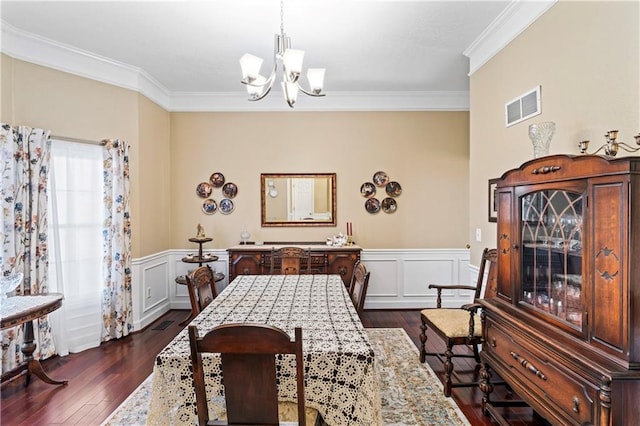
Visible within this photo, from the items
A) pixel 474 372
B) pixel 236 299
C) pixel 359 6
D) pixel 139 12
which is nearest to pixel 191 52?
pixel 139 12

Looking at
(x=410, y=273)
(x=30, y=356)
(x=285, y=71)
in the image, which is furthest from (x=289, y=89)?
(x=410, y=273)

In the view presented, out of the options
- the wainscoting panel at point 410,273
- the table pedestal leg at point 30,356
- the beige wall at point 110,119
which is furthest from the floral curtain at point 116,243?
the wainscoting panel at point 410,273

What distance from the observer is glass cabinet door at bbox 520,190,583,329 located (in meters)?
1.55

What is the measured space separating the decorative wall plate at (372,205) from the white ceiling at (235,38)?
5.10ft

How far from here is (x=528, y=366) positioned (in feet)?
5.83

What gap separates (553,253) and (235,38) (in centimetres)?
309

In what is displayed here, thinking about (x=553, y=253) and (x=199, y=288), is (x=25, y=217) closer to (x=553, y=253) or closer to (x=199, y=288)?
(x=199, y=288)

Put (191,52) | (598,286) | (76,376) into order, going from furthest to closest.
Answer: (191,52), (76,376), (598,286)

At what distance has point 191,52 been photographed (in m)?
3.48

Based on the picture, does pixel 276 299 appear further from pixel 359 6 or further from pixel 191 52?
pixel 191 52

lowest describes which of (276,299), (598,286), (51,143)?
(276,299)

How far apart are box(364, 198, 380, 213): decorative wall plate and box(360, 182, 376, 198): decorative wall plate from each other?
87 mm

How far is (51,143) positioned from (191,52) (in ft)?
5.34

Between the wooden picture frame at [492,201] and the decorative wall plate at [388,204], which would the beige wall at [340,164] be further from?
the wooden picture frame at [492,201]
